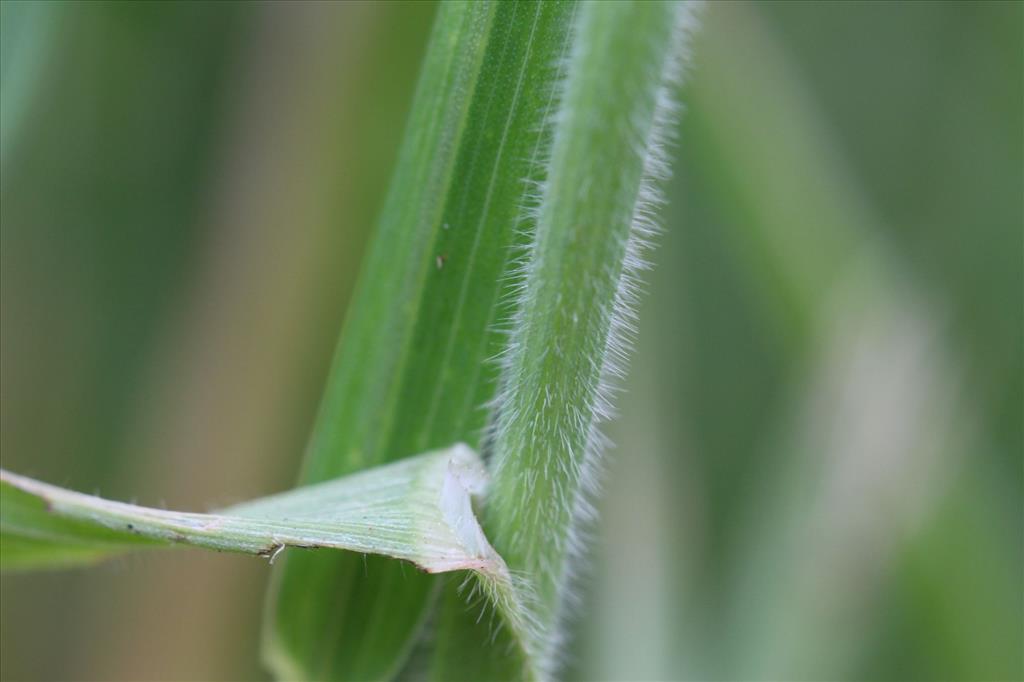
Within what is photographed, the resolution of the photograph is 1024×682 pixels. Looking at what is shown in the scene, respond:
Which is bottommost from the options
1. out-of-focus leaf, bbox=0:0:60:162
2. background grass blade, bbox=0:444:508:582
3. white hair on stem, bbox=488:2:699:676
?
background grass blade, bbox=0:444:508:582

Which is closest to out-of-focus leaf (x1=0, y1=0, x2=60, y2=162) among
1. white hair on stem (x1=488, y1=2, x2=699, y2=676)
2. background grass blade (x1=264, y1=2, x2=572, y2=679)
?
background grass blade (x1=264, y1=2, x2=572, y2=679)

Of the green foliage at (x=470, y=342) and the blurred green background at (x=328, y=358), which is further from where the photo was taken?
the blurred green background at (x=328, y=358)

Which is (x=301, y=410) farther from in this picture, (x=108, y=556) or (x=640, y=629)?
(x=108, y=556)

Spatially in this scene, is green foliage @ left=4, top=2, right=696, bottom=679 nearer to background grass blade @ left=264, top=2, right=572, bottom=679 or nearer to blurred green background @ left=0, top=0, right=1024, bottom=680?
background grass blade @ left=264, top=2, right=572, bottom=679

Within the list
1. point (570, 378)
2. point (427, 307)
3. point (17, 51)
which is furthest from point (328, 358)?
point (570, 378)

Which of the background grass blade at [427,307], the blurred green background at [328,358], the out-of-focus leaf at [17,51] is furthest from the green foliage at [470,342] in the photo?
the blurred green background at [328,358]

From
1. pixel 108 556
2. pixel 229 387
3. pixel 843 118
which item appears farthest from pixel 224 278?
pixel 843 118

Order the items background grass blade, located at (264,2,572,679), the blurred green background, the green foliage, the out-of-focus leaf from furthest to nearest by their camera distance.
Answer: the blurred green background < the out-of-focus leaf < background grass blade, located at (264,2,572,679) < the green foliage

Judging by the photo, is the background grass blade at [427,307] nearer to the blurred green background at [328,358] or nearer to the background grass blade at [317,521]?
the background grass blade at [317,521]
